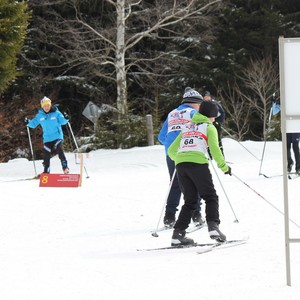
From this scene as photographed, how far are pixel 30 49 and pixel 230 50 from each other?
866 cm

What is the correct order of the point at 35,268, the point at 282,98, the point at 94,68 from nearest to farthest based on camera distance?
the point at 282,98, the point at 35,268, the point at 94,68

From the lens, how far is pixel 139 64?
28203 mm

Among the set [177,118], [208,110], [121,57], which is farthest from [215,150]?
[121,57]

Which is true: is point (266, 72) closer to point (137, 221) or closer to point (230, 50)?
point (230, 50)

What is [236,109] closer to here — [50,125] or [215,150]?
[50,125]

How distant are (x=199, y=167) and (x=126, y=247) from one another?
1.25 meters

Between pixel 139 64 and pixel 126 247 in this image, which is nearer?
pixel 126 247

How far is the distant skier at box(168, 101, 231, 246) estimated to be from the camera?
701 cm

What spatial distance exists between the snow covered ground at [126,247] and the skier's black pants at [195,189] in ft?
1.32

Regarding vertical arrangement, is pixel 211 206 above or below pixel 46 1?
below

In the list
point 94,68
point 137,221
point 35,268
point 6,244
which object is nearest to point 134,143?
point 94,68

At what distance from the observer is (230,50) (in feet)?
96.5

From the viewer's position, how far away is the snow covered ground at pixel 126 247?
5320 millimetres

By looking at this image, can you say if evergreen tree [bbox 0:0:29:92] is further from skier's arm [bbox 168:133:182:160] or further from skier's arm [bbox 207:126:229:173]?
skier's arm [bbox 207:126:229:173]
